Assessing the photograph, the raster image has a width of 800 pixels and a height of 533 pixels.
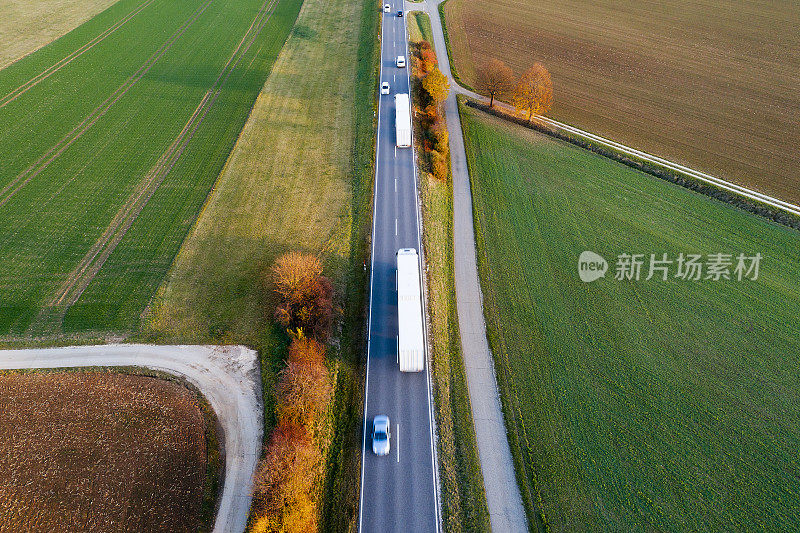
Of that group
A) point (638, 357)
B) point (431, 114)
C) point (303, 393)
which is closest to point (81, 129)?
point (431, 114)

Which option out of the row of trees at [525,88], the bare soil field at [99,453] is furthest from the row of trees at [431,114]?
the bare soil field at [99,453]

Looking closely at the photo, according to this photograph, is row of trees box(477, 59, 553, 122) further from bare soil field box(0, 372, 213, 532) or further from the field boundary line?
bare soil field box(0, 372, 213, 532)

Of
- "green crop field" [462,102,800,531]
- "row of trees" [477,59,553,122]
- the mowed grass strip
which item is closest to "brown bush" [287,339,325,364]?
the mowed grass strip

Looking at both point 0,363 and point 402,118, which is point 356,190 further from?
point 0,363

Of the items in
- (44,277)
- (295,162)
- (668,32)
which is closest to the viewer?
(44,277)

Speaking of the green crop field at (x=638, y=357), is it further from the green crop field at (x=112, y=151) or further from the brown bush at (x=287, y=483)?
the green crop field at (x=112, y=151)

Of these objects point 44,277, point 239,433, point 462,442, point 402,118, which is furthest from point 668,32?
point 44,277
